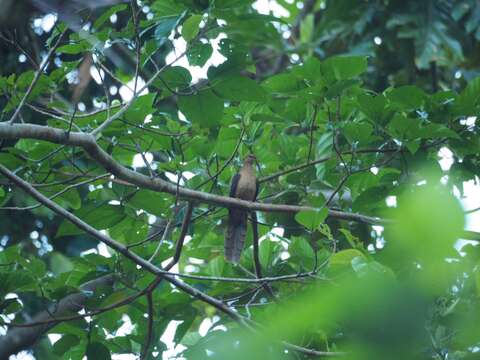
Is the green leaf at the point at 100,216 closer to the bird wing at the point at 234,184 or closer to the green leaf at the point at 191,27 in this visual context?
the bird wing at the point at 234,184

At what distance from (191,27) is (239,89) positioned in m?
0.34

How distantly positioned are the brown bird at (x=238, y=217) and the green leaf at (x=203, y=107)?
0.53 meters

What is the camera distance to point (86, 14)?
336 cm

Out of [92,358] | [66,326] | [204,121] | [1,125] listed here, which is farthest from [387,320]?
[66,326]

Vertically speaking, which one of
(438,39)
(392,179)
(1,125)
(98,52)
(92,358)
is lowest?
(92,358)

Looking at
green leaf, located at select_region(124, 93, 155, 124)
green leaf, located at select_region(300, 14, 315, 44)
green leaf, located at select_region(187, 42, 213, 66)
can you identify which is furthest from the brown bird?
green leaf, located at select_region(300, 14, 315, 44)

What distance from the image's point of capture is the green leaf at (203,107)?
3240mm

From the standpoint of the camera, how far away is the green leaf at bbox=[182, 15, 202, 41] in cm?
305

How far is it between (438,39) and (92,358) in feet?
14.8

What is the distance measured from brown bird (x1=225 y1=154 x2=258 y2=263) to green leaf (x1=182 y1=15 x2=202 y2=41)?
0.91m

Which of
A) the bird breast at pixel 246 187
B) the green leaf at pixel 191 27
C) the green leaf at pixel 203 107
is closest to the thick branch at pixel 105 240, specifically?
the green leaf at pixel 203 107

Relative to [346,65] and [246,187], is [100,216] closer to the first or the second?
[246,187]

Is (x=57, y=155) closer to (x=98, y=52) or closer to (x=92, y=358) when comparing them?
(x=98, y=52)

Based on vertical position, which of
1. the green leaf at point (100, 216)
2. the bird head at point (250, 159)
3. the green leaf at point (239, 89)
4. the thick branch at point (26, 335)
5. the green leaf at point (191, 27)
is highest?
the green leaf at point (191, 27)
